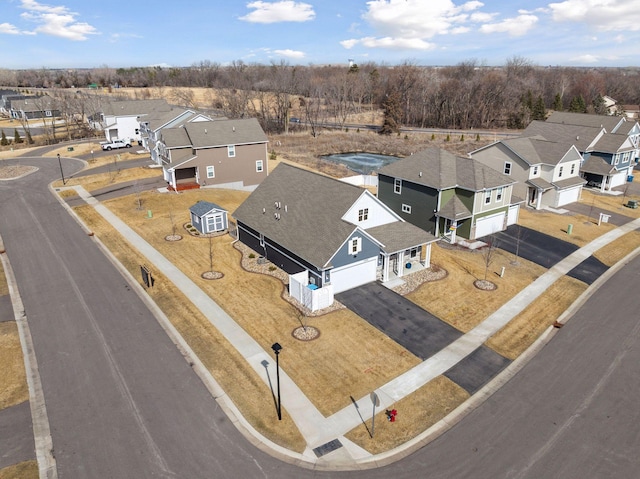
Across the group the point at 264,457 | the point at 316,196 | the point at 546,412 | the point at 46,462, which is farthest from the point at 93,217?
A: the point at 546,412

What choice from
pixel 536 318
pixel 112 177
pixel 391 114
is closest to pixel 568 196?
pixel 536 318

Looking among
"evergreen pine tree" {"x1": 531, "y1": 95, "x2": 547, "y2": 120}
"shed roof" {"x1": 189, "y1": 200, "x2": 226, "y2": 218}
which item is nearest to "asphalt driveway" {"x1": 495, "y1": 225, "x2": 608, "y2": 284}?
"shed roof" {"x1": 189, "y1": 200, "x2": 226, "y2": 218}

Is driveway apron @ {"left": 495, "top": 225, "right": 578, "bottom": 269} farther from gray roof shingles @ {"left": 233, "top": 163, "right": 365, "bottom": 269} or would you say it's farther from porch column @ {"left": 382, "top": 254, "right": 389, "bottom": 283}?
gray roof shingles @ {"left": 233, "top": 163, "right": 365, "bottom": 269}

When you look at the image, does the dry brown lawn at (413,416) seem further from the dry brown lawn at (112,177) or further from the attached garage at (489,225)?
the dry brown lawn at (112,177)

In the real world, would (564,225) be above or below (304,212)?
below

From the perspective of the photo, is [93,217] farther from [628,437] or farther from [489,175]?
[628,437]

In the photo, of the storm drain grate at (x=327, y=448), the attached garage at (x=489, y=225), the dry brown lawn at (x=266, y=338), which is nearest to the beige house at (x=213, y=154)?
the dry brown lawn at (x=266, y=338)

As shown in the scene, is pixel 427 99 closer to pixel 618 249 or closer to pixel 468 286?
pixel 618 249
